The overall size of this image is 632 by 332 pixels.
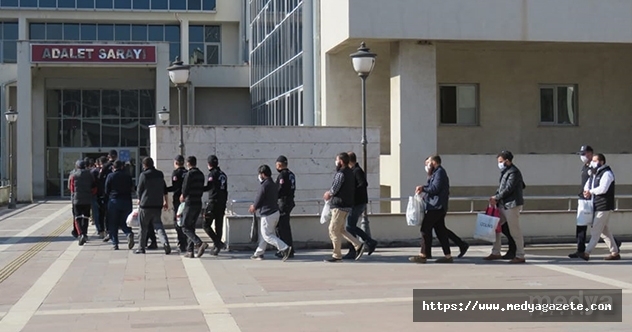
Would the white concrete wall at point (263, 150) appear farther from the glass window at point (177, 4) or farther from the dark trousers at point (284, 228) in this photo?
the glass window at point (177, 4)

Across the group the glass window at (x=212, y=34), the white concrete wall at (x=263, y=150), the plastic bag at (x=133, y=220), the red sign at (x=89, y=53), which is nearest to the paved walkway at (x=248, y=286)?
the plastic bag at (x=133, y=220)

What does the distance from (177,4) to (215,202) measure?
29776mm

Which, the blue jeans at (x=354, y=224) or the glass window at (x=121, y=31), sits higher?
the glass window at (x=121, y=31)

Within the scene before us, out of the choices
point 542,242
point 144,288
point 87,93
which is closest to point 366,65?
point 542,242

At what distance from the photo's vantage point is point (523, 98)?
2581cm

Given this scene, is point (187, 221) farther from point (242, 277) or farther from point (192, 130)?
point (192, 130)

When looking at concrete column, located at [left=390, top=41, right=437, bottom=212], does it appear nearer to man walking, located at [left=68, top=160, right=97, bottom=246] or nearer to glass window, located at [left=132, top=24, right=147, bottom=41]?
man walking, located at [left=68, top=160, right=97, bottom=246]

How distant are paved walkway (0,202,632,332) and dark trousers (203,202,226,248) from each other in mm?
354

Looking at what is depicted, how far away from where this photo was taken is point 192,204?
48.1 feet

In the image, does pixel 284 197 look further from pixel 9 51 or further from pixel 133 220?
pixel 9 51

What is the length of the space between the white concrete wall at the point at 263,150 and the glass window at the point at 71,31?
23787 millimetres

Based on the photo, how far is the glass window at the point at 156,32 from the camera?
43.7 meters

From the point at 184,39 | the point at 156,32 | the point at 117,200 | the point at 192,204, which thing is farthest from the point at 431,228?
the point at 156,32

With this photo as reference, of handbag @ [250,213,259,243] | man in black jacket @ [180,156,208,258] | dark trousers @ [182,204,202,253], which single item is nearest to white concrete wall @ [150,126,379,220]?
handbag @ [250,213,259,243]
